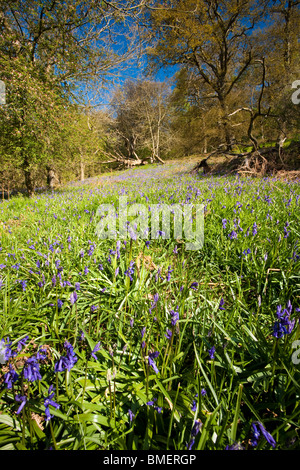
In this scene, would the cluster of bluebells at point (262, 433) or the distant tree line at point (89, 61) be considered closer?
A: the cluster of bluebells at point (262, 433)

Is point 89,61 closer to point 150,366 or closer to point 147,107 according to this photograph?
point 150,366

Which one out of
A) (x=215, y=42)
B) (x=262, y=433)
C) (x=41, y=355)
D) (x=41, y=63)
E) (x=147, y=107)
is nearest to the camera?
(x=262, y=433)

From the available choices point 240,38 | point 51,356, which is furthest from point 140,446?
point 240,38

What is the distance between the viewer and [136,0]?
21.9 ft

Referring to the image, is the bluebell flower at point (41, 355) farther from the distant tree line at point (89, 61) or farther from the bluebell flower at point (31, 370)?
the distant tree line at point (89, 61)

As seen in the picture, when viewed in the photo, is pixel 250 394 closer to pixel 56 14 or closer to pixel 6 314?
pixel 6 314

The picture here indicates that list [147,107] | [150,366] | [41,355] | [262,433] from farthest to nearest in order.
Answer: [147,107] < [150,366] < [41,355] < [262,433]

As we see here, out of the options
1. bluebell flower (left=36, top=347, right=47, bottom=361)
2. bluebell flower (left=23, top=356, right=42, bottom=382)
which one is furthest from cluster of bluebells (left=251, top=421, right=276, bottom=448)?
bluebell flower (left=36, top=347, right=47, bottom=361)

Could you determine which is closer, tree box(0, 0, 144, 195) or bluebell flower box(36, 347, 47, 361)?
bluebell flower box(36, 347, 47, 361)

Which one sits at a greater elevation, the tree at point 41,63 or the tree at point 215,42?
the tree at point 215,42

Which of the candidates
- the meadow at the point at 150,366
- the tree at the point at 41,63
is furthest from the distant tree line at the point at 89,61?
the meadow at the point at 150,366

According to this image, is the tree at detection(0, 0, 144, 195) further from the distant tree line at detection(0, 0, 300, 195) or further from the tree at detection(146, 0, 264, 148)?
the tree at detection(146, 0, 264, 148)

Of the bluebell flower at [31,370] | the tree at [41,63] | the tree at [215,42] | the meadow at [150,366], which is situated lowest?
the meadow at [150,366]

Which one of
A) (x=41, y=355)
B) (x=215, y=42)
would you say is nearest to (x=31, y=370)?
(x=41, y=355)
